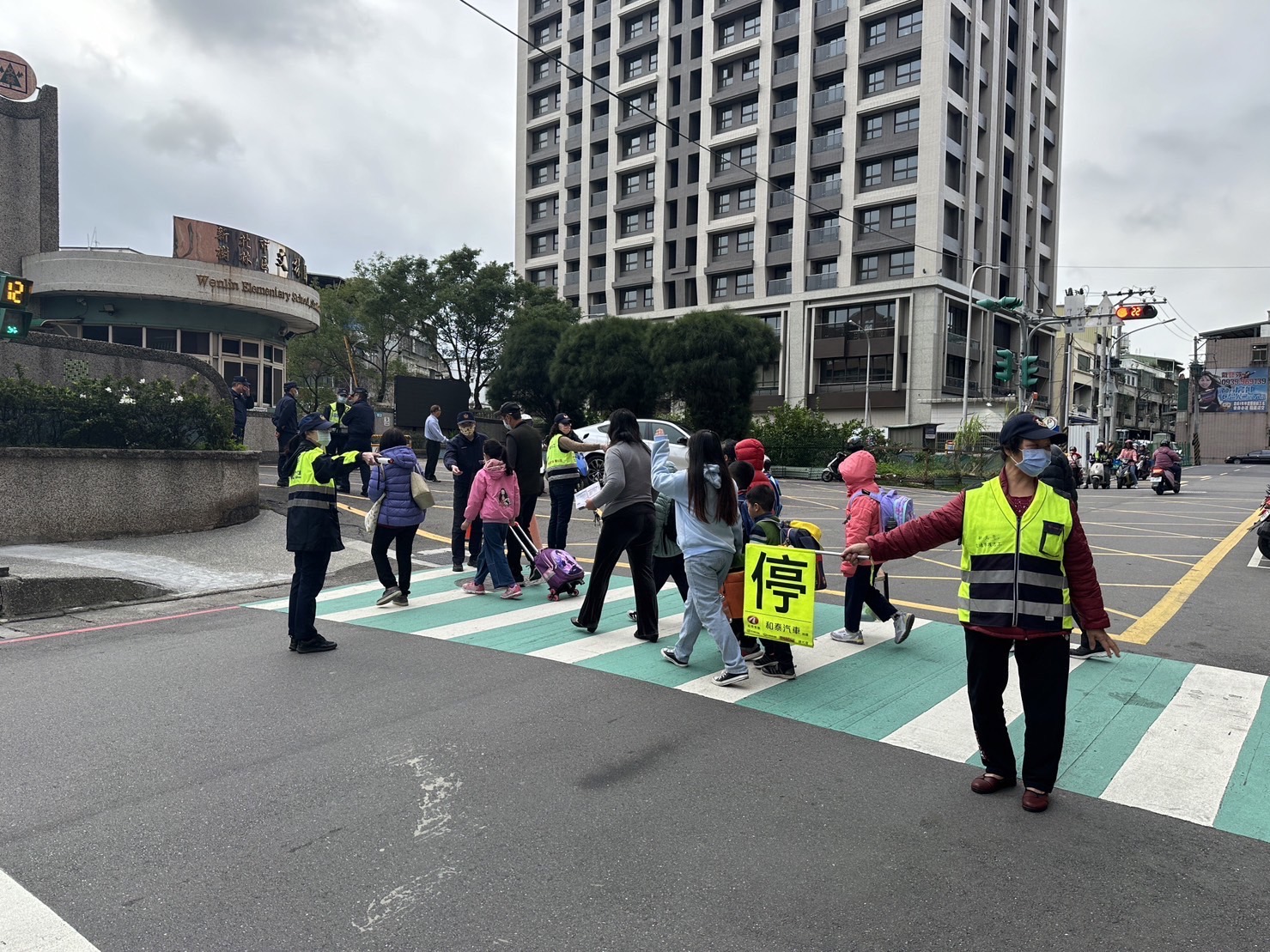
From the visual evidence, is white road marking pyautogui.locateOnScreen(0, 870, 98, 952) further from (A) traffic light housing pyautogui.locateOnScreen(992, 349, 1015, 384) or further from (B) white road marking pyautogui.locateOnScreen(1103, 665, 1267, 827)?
(A) traffic light housing pyautogui.locateOnScreen(992, 349, 1015, 384)

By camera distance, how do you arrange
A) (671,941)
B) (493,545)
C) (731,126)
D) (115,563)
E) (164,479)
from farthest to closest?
(731,126)
(164,479)
(115,563)
(493,545)
(671,941)

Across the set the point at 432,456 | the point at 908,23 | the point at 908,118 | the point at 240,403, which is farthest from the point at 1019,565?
the point at 908,23

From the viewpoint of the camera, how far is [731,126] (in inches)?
2136

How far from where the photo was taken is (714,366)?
3869 centimetres

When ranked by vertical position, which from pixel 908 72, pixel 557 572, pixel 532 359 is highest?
pixel 908 72

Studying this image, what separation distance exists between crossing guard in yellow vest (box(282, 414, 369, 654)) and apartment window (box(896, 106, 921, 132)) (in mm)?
47009

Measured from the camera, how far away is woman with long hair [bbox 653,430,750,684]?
19.2 ft

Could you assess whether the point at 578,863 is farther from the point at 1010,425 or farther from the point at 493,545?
the point at 493,545

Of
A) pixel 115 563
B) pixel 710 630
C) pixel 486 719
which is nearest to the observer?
pixel 486 719

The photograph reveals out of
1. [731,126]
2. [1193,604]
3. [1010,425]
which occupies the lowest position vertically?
[1193,604]

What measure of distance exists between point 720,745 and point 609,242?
189ft

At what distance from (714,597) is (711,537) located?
0.41 metres

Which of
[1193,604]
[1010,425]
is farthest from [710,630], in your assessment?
[1193,604]

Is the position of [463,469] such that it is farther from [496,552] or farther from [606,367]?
[606,367]
